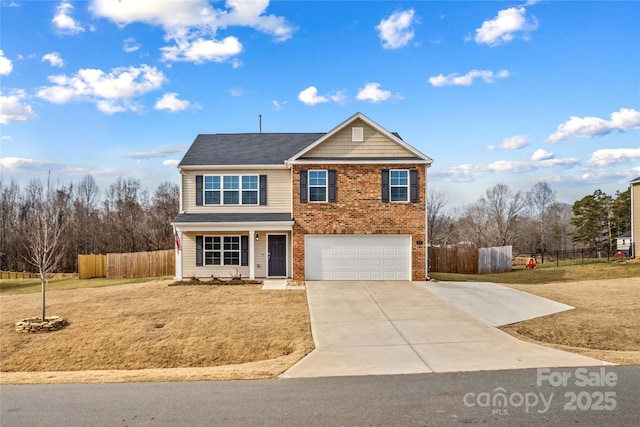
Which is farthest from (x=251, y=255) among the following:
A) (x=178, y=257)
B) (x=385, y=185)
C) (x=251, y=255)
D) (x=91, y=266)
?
(x=91, y=266)

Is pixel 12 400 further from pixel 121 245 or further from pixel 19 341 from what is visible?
pixel 121 245

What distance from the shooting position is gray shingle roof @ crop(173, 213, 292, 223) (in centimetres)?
2122

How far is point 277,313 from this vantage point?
15.0 meters

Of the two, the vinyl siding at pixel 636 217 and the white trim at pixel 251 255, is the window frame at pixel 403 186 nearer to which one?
the white trim at pixel 251 255

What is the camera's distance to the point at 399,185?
839 inches

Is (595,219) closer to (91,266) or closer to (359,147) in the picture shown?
(359,147)

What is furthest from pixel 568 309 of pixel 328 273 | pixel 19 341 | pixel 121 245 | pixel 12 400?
pixel 121 245

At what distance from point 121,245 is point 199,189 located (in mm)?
28993

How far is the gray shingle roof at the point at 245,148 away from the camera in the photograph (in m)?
22.3

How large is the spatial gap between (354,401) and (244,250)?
15569 millimetres

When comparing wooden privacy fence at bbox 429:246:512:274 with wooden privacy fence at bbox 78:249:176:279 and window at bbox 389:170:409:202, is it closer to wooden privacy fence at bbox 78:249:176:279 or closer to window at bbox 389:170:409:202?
window at bbox 389:170:409:202

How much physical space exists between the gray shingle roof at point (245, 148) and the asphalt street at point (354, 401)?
14.7m

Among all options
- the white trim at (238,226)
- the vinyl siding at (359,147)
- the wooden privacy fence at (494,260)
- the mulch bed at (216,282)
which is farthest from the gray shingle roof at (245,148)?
the wooden privacy fence at (494,260)

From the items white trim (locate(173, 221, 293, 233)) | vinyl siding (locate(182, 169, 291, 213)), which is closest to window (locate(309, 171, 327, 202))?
vinyl siding (locate(182, 169, 291, 213))
